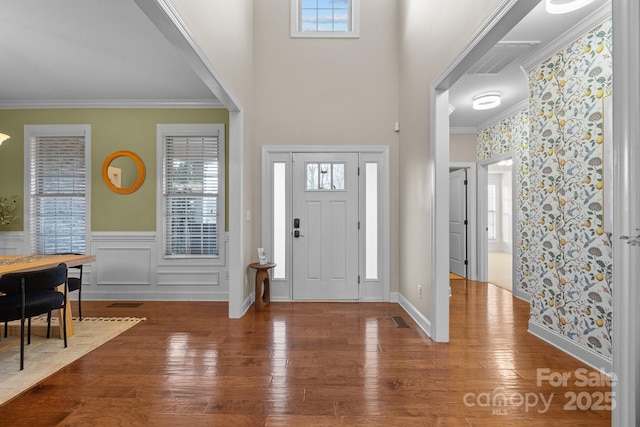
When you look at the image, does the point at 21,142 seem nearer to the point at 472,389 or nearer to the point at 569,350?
the point at 472,389

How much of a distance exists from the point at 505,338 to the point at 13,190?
6.42 m

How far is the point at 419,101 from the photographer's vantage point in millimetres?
3473

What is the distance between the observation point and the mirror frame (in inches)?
175

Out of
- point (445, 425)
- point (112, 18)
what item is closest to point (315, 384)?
point (445, 425)

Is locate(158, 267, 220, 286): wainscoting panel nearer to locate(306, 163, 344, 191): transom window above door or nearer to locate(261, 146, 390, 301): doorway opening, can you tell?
locate(261, 146, 390, 301): doorway opening

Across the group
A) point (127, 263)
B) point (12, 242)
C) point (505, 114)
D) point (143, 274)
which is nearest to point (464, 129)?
point (505, 114)

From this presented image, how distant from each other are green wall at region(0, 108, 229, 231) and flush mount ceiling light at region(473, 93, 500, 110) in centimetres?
360

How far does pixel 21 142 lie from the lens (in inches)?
178

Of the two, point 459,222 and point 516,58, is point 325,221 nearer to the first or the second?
point 516,58

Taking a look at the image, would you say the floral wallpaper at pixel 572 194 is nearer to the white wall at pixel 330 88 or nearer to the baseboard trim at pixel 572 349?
the baseboard trim at pixel 572 349

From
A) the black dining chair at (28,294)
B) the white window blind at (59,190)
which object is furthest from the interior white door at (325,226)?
the white window blind at (59,190)

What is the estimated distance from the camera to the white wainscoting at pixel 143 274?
4473 millimetres

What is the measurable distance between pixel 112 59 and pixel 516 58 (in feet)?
14.3

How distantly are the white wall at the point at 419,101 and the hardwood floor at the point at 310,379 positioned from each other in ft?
2.35
